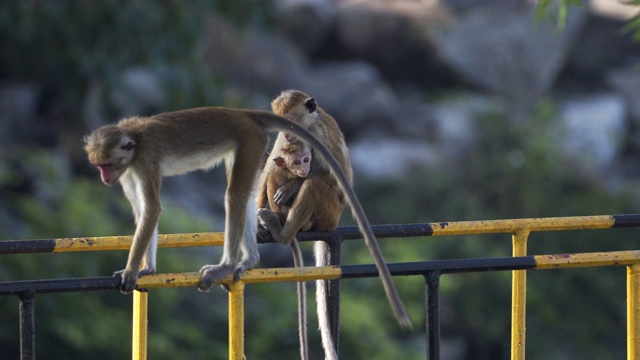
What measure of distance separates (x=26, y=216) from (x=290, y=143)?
18.9ft

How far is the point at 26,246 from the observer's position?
11.7 feet

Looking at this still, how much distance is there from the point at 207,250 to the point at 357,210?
7997mm

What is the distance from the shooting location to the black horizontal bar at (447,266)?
3316 millimetres

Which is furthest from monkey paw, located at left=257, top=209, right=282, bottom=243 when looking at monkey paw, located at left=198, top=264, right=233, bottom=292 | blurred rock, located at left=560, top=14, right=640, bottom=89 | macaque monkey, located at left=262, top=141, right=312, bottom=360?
blurred rock, located at left=560, top=14, right=640, bottom=89

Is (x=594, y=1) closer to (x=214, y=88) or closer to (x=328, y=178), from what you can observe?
(x=214, y=88)

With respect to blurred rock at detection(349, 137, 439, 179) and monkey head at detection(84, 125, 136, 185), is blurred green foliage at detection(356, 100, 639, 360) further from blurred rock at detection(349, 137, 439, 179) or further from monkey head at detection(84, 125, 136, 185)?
monkey head at detection(84, 125, 136, 185)

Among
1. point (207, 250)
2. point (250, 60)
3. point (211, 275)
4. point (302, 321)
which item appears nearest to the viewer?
point (211, 275)

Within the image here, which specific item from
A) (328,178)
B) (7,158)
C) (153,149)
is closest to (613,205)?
(7,158)

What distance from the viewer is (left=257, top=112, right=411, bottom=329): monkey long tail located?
3.28m

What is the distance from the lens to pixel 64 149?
1293 cm

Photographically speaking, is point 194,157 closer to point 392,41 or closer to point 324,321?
point 324,321

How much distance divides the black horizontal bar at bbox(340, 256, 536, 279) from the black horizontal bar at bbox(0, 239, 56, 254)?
0.91 m

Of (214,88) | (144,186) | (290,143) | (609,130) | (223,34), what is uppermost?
(223,34)

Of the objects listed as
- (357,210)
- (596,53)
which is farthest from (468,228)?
(596,53)
